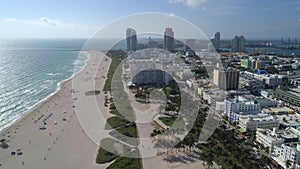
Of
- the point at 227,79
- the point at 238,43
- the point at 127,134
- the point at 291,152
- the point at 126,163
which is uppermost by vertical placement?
the point at 238,43

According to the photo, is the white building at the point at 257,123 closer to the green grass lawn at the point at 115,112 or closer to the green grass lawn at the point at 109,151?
the green grass lawn at the point at 109,151

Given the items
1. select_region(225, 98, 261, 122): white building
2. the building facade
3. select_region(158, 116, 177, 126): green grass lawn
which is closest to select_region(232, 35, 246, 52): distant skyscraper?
the building facade

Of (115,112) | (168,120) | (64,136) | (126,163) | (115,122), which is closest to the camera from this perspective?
(126,163)

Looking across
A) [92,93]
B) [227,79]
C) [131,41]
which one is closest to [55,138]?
[92,93]

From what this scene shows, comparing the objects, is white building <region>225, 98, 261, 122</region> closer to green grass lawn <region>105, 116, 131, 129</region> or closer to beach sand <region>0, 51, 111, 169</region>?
green grass lawn <region>105, 116, 131, 129</region>

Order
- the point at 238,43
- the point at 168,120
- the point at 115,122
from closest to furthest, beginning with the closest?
the point at 115,122 < the point at 168,120 < the point at 238,43

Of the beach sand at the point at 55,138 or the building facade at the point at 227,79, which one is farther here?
the building facade at the point at 227,79

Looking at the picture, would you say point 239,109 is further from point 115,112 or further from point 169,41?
point 169,41

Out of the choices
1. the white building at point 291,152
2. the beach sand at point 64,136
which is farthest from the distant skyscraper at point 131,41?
the white building at point 291,152
